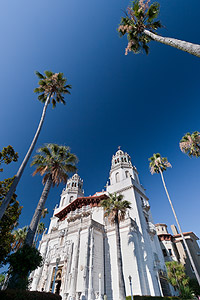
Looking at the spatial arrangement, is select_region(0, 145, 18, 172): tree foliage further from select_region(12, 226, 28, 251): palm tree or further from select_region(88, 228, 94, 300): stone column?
select_region(12, 226, 28, 251): palm tree

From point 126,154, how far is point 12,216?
2957 centimetres

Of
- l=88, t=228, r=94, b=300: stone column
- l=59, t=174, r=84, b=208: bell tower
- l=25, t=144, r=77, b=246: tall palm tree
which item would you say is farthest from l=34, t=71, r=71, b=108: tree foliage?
l=59, t=174, r=84, b=208: bell tower

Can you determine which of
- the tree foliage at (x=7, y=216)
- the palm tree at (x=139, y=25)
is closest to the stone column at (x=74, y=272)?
the tree foliage at (x=7, y=216)

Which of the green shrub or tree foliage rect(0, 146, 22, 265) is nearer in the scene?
the green shrub

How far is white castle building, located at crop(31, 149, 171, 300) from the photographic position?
20.5m

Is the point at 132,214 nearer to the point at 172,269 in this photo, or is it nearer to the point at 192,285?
the point at 172,269

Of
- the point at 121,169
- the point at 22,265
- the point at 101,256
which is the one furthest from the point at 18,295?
the point at 121,169

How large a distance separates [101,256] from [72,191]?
20.9 metres

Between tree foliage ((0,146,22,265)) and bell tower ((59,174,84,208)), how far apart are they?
2656cm

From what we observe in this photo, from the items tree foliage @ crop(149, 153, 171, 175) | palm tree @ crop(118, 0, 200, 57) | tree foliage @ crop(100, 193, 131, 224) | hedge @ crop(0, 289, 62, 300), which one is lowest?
hedge @ crop(0, 289, 62, 300)

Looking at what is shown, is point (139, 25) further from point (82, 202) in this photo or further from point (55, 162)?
point (82, 202)

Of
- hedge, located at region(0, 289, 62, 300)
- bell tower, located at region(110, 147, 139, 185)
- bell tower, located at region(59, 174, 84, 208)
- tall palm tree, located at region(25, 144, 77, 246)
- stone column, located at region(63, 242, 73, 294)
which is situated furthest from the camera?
bell tower, located at region(59, 174, 84, 208)

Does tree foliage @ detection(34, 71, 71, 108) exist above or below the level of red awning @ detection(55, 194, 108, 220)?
above

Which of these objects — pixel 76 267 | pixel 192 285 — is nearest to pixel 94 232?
pixel 76 267
